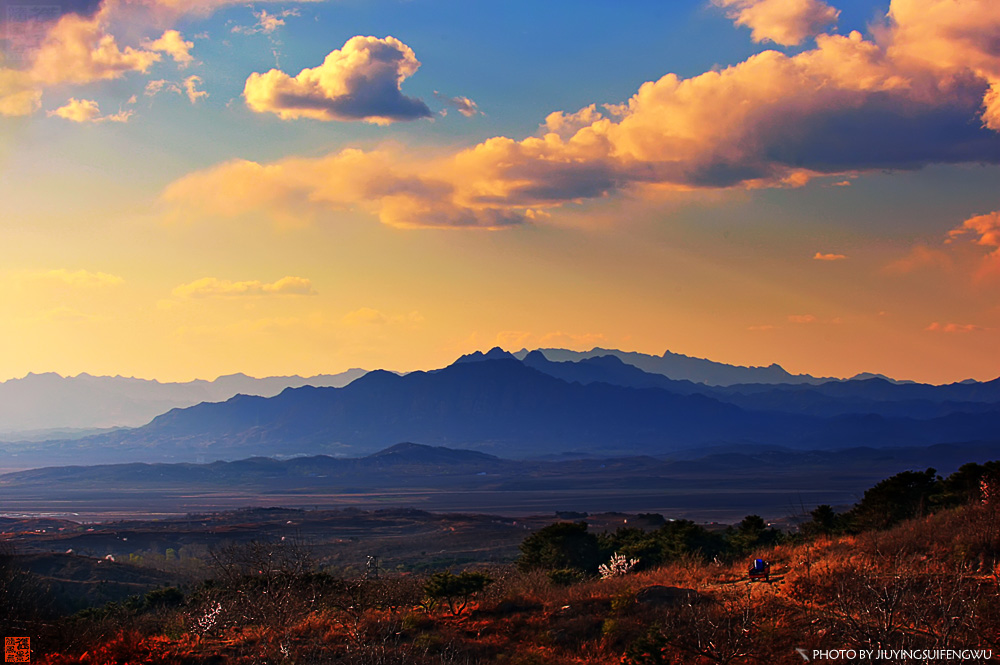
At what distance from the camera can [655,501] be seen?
164250 mm

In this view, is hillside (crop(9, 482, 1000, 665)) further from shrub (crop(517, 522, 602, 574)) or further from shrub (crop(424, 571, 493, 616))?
shrub (crop(517, 522, 602, 574))

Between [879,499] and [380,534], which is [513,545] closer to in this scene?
[380,534]

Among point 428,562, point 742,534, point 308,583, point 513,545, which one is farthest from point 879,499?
point 513,545

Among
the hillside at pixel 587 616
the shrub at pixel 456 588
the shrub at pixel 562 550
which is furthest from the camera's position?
the shrub at pixel 562 550

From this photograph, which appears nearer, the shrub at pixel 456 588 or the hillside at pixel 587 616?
the hillside at pixel 587 616

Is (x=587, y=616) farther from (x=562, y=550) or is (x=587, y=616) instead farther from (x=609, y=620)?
(x=562, y=550)

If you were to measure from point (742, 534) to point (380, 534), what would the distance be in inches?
2882

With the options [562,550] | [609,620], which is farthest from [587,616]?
[562,550]

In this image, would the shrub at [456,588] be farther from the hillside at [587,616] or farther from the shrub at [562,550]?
the shrub at [562,550]

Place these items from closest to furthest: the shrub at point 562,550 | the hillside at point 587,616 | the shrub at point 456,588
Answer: the hillside at point 587,616 < the shrub at point 456,588 < the shrub at point 562,550

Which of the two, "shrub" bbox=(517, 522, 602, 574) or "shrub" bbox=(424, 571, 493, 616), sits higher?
"shrub" bbox=(424, 571, 493, 616)

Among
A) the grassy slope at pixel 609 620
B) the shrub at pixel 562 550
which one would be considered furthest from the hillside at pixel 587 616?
the shrub at pixel 562 550

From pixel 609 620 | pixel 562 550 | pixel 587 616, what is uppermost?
pixel 609 620

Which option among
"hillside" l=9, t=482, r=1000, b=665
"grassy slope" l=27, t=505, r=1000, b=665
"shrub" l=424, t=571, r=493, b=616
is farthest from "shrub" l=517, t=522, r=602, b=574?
"shrub" l=424, t=571, r=493, b=616
